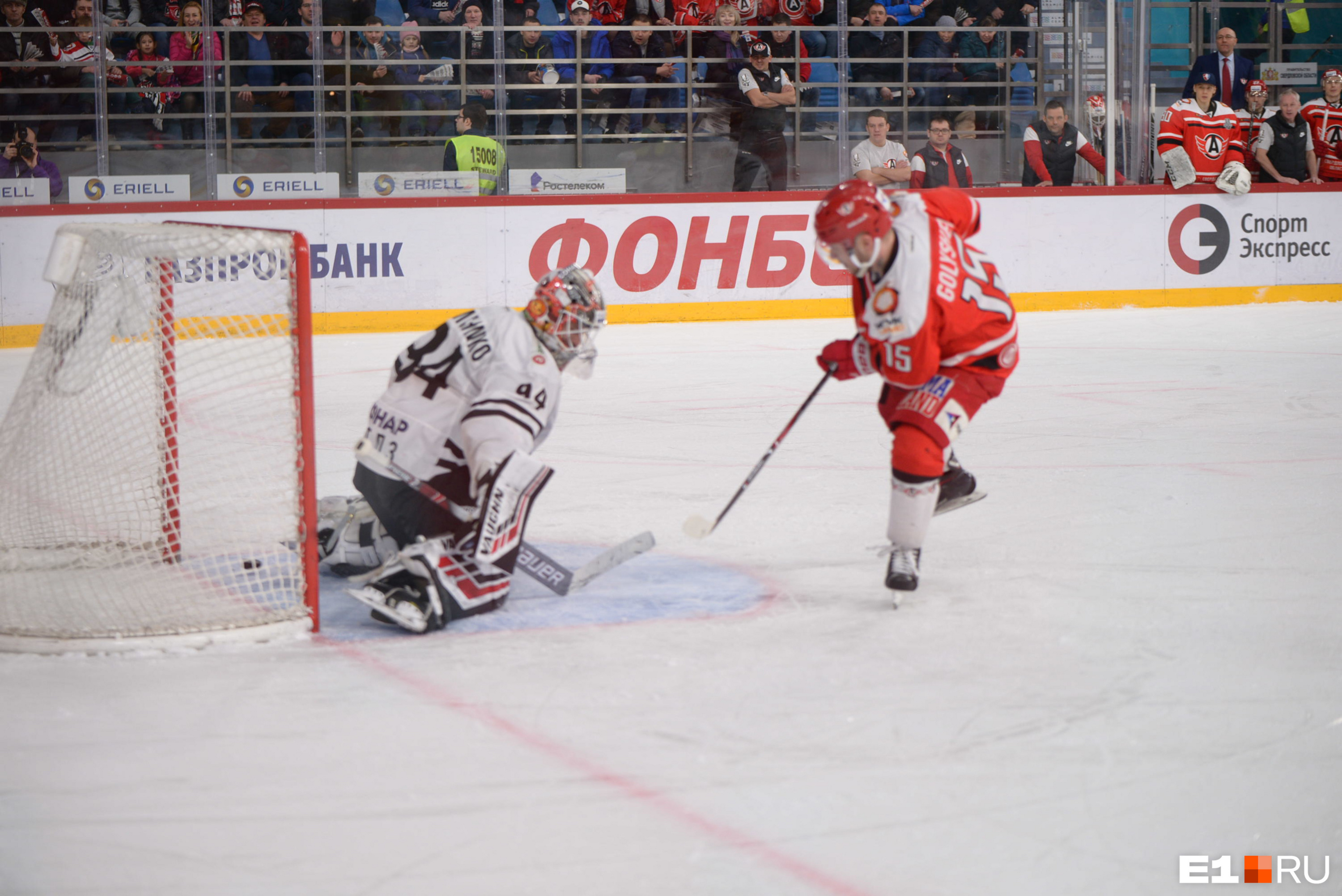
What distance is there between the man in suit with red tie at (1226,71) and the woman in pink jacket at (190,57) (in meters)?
7.53

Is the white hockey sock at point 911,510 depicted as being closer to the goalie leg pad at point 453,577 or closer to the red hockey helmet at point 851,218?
the red hockey helmet at point 851,218

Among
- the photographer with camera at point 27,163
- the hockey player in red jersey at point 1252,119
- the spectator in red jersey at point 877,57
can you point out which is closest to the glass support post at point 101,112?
the photographer with camera at point 27,163

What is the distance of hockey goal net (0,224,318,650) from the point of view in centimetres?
322

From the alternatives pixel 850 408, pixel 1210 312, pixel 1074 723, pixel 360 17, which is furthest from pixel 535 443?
pixel 1210 312

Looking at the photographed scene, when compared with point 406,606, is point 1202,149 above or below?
above

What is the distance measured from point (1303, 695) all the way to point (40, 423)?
2846mm

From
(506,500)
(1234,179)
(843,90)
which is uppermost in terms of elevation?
(843,90)

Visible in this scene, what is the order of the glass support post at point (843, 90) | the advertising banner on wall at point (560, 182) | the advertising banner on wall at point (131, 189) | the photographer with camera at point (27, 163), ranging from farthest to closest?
the glass support post at point (843, 90) < the advertising banner on wall at point (560, 182) < the advertising banner on wall at point (131, 189) < the photographer with camera at point (27, 163)

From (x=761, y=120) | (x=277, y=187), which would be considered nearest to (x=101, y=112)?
(x=277, y=187)

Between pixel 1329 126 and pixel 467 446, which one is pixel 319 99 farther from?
pixel 1329 126

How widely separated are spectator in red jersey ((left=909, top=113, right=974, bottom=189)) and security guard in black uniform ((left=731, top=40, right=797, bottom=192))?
1.05m

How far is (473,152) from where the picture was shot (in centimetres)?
1013

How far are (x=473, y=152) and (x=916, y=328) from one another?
734cm

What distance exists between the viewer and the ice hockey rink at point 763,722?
7.09ft
